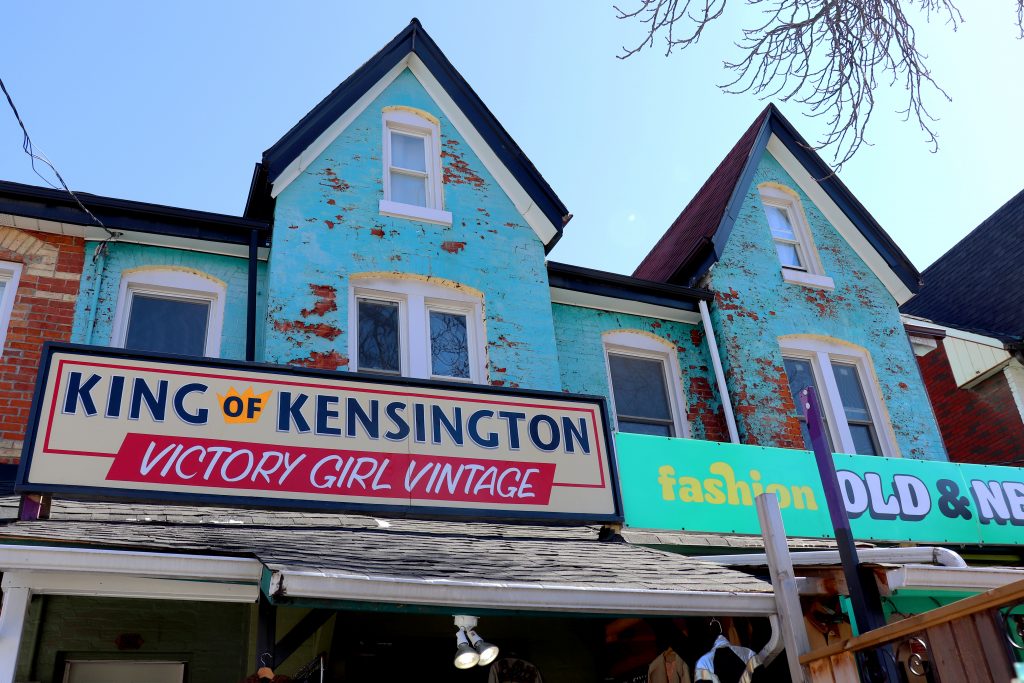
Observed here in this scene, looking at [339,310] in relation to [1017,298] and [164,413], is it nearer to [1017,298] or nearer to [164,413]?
[164,413]

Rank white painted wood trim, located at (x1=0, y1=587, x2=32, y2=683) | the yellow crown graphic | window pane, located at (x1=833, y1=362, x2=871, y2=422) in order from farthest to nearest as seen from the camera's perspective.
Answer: window pane, located at (x1=833, y1=362, x2=871, y2=422) < the yellow crown graphic < white painted wood trim, located at (x1=0, y1=587, x2=32, y2=683)

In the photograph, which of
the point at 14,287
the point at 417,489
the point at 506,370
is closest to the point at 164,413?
the point at 417,489

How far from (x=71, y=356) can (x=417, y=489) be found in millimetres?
2812

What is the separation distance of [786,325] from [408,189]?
17.3ft

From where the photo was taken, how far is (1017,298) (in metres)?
16.2

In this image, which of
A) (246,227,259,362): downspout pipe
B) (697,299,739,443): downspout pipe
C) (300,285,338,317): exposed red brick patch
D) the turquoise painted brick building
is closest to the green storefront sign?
the turquoise painted brick building

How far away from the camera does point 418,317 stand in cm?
999

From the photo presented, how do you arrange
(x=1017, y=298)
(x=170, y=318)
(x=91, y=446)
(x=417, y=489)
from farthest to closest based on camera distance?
(x=1017, y=298)
(x=170, y=318)
(x=417, y=489)
(x=91, y=446)

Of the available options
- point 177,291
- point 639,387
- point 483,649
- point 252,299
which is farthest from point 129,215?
point 483,649

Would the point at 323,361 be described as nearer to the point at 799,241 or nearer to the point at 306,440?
the point at 306,440

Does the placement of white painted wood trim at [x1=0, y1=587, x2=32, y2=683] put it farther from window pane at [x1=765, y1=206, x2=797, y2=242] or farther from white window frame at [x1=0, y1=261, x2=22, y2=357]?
window pane at [x1=765, y1=206, x2=797, y2=242]

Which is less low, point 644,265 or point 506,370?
point 644,265

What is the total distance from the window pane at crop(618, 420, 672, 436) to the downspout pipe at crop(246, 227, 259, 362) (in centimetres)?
442

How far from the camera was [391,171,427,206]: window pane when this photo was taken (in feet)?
35.8
